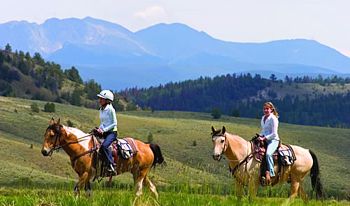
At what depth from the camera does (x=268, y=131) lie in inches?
750

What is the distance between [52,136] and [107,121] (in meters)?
1.58

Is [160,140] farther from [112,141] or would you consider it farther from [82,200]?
[82,200]

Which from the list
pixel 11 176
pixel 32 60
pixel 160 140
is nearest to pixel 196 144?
pixel 160 140

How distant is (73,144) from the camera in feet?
59.2

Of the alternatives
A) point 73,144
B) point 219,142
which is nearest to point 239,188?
point 219,142

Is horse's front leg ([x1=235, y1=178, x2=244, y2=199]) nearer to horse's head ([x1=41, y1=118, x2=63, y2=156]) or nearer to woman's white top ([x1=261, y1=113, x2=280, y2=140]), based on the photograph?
woman's white top ([x1=261, y1=113, x2=280, y2=140])

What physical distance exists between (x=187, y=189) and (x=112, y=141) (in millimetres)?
6279

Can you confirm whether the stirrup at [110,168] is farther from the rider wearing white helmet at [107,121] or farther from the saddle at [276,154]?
the saddle at [276,154]

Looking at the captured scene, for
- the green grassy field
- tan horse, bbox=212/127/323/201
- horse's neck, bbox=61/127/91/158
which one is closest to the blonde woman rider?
tan horse, bbox=212/127/323/201

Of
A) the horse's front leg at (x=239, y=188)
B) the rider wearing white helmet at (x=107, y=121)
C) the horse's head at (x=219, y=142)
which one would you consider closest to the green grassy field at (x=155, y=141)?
the horse's front leg at (x=239, y=188)

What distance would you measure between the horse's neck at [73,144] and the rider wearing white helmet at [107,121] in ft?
1.64

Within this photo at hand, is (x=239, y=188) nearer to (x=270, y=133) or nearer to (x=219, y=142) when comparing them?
(x=219, y=142)

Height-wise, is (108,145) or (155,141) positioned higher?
(108,145)

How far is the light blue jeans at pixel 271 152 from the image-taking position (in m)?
18.8
